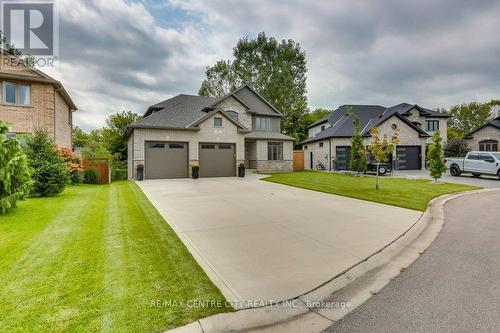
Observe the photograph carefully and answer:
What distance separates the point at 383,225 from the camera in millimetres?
6340

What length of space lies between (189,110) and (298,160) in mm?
12619

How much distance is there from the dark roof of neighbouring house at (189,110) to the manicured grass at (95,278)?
13.3 meters

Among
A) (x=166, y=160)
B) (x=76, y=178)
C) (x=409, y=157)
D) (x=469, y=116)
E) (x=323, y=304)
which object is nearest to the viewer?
(x=323, y=304)

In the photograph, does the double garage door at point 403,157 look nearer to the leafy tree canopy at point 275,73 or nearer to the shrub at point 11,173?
the leafy tree canopy at point 275,73

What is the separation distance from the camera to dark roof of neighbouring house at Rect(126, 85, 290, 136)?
61.7 feet

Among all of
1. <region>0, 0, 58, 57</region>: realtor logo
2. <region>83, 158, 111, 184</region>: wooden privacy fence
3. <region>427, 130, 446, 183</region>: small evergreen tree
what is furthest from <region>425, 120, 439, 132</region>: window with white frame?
<region>0, 0, 58, 57</region>: realtor logo

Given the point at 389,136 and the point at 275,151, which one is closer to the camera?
the point at 275,151

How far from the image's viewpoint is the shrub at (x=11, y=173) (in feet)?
22.2

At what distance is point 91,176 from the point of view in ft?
51.6

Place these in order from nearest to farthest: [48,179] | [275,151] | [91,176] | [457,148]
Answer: [48,179], [91,176], [275,151], [457,148]

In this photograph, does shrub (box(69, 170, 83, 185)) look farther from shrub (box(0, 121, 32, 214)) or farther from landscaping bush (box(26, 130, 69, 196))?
shrub (box(0, 121, 32, 214))

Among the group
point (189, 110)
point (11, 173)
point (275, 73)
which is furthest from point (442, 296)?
point (275, 73)

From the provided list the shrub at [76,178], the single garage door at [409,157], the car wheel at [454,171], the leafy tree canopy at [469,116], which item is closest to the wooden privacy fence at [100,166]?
the shrub at [76,178]

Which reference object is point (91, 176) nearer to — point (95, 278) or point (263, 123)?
point (95, 278)
